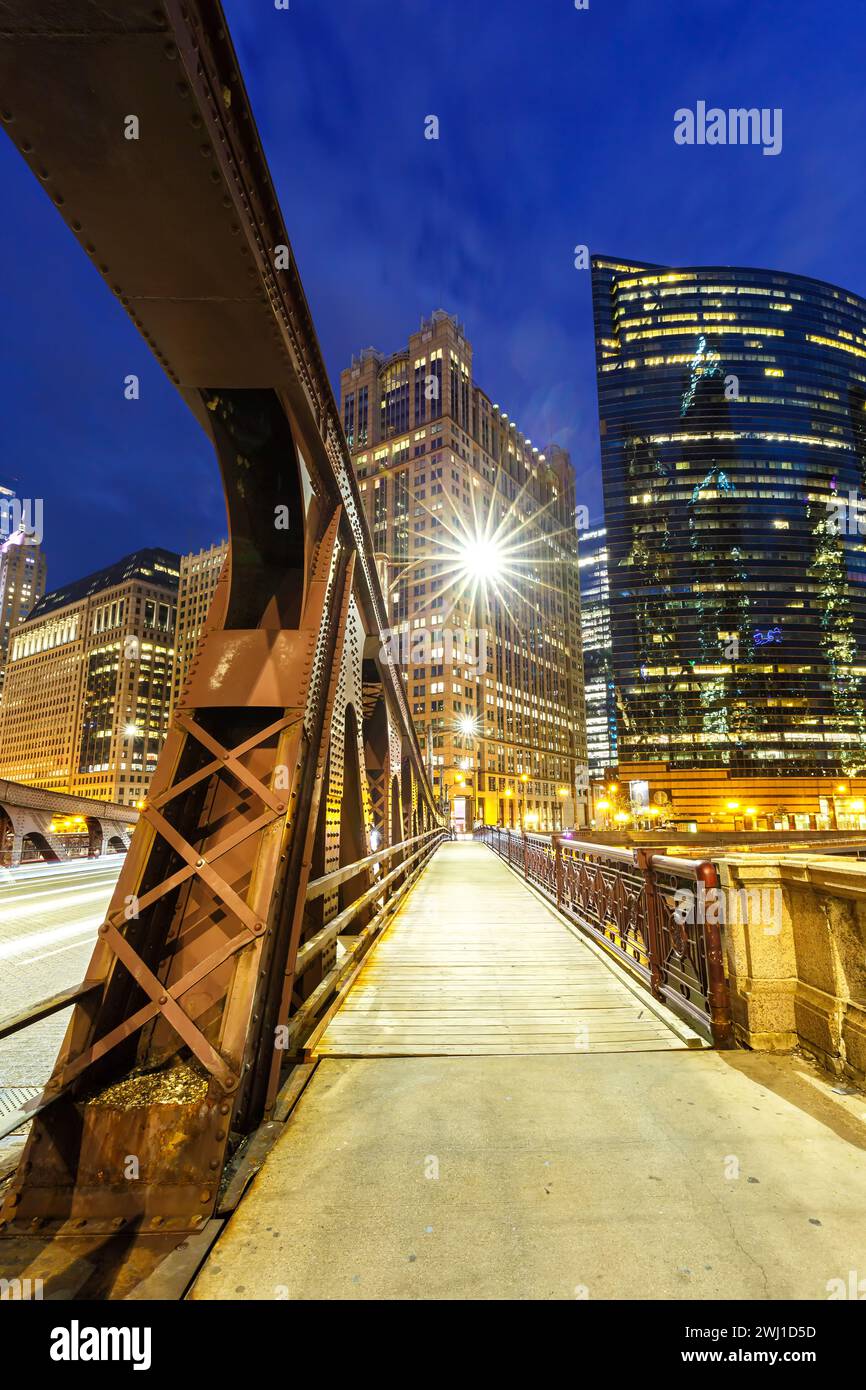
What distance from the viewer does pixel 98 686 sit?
473 ft

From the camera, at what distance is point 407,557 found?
109938 mm

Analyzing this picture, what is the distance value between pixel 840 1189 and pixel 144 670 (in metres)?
159

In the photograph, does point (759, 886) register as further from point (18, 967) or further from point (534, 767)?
point (534, 767)

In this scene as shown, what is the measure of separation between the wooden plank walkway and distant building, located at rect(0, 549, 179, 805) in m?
134

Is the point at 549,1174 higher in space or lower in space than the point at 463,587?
lower

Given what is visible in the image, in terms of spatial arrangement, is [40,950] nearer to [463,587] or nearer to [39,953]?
[39,953]

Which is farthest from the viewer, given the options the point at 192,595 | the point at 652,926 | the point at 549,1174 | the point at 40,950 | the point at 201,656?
the point at 192,595

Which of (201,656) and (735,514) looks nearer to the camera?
(201,656)

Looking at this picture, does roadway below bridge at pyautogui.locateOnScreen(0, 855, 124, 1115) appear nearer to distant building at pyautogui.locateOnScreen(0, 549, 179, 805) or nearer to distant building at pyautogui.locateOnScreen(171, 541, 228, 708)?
distant building at pyautogui.locateOnScreen(0, 549, 179, 805)

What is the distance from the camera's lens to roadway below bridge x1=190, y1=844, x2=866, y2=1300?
2.29 meters

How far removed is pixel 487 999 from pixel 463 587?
10552cm

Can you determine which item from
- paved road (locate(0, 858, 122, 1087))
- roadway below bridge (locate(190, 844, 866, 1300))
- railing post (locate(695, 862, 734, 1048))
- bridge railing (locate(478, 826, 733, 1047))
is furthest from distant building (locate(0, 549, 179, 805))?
railing post (locate(695, 862, 734, 1048))

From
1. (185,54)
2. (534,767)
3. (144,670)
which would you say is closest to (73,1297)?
(185,54)

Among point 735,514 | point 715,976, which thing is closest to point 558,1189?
point 715,976
